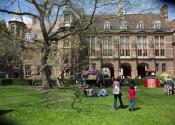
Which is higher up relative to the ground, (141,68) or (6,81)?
(141,68)

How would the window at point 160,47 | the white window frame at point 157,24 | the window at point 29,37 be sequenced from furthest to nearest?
the white window frame at point 157,24
the window at point 160,47
the window at point 29,37

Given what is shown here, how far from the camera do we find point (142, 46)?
62.8 m

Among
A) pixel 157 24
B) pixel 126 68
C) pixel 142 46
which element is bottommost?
pixel 126 68

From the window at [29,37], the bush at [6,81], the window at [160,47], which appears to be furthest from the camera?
the window at [160,47]

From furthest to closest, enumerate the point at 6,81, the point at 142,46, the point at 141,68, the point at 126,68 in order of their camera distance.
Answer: the point at 141,68
the point at 126,68
the point at 142,46
the point at 6,81

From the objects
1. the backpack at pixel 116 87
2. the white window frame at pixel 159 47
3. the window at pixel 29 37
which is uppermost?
the white window frame at pixel 159 47

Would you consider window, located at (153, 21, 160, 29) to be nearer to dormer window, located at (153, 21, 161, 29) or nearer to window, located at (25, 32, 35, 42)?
dormer window, located at (153, 21, 161, 29)

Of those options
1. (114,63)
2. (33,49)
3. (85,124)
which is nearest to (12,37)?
(33,49)

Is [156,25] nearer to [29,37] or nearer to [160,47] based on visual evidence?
[160,47]

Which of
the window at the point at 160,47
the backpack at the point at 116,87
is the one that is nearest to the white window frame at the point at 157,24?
the window at the point at 160,47

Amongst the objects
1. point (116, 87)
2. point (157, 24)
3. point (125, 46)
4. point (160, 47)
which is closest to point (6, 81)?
point (125, 46)

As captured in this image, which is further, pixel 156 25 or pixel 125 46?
pixel 156 25

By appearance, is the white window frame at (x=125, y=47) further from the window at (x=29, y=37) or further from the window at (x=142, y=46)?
the window at (x=29, y=37)

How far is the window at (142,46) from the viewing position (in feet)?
205
